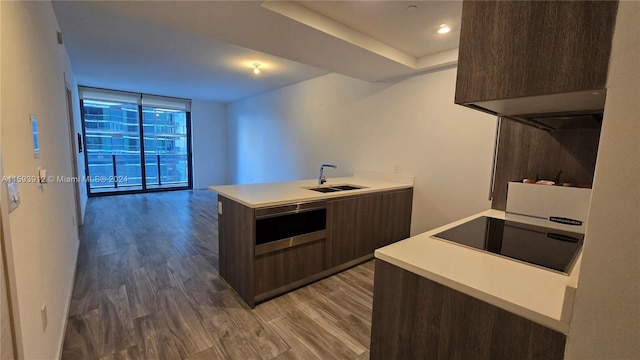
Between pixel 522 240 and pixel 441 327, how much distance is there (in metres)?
0.68

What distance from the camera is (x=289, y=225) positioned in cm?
242

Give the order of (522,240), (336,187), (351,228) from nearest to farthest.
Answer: (522,240)
(351,228)
(336,187)

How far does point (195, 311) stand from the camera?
2186 millimetres

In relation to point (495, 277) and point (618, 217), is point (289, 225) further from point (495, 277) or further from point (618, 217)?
point (618, 217)

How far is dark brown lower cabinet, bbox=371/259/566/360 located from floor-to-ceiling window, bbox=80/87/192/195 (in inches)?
307

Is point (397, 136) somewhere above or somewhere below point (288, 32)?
below

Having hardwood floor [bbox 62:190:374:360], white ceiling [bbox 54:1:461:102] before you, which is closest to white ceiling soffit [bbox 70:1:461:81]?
white ceiling [bbox 54:1:461:102]

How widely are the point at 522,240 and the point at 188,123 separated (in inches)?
320

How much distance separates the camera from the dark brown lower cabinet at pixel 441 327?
0.78 m

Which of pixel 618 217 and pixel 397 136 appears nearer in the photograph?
pixel 618 217

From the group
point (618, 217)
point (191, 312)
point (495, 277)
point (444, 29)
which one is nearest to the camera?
point (618, 217)

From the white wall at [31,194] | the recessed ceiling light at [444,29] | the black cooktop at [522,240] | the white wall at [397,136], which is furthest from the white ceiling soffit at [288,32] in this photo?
the black cooktop at [522,240]

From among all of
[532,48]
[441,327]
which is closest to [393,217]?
[441,327]

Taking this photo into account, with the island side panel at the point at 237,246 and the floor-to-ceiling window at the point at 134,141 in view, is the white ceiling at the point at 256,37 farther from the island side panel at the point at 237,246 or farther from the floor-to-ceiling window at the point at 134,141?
the floor-to-ceiling window at the point at 134,141
